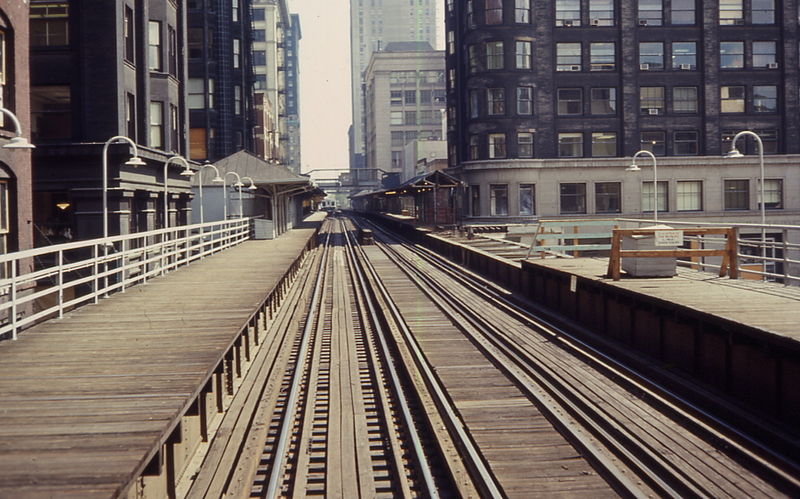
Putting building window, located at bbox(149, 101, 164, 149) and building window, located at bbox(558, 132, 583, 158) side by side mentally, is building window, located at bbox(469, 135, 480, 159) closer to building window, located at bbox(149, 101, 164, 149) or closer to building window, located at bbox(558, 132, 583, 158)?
building window, located at bbox(558, 132, 583, 158)

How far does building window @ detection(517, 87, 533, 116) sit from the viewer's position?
204 ft

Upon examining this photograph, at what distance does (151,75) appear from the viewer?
3519 centimetres

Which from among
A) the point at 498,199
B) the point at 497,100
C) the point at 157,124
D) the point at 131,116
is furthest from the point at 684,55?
the point at 131,116

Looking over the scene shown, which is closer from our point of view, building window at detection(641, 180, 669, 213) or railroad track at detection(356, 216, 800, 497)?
railroad track at detection(356, 216, 800, 497)

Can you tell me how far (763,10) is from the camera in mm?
61344

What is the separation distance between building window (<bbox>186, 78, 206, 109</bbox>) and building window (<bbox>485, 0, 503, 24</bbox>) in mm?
24355

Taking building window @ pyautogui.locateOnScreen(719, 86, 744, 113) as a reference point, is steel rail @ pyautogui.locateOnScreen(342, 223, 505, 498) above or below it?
below

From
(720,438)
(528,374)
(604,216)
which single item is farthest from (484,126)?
(720,438)

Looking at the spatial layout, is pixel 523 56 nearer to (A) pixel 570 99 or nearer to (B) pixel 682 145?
(A) pixel 570 99

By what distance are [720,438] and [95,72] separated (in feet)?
86.2

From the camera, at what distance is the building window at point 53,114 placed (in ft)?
96.6

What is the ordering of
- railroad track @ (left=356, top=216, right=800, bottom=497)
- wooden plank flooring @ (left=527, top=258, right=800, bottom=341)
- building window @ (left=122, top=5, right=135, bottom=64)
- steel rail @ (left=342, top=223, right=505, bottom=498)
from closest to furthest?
steel rail @ (left=342, top=223, right=505, bottom=498), railroad track @ (left=356, top=216, right=800, bottom=497), wooden plank flooring @ (left=527, top=258, right=800, bottom=341), building window @ (left=122, top=5, right=135, bottom=64)

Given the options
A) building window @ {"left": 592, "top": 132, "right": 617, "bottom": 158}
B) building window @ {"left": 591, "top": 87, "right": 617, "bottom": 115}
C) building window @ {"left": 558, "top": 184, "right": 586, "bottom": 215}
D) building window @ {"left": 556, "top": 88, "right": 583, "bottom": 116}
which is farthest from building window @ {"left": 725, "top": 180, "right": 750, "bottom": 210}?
building window @ {"left": 556, "top": 88, "right": 583, "bottom": 116}

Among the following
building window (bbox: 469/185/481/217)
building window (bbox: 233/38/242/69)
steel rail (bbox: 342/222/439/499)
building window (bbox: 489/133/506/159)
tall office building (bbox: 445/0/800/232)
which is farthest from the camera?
building window (bbox: 233/38/242/69)
